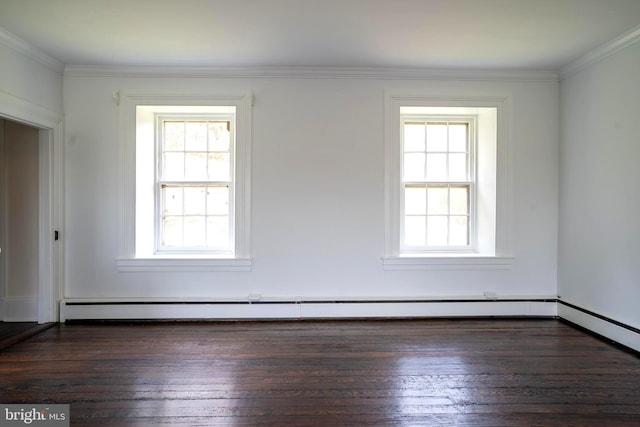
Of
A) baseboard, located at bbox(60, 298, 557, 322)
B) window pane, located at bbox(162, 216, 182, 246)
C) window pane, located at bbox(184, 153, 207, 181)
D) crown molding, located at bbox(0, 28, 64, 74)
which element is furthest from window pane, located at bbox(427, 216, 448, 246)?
crown molding, located at bbox(0, 28, 64, 74)

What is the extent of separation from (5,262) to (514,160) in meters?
5.32

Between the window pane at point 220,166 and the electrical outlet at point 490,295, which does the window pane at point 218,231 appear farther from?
the electrical outlet at point 490,295

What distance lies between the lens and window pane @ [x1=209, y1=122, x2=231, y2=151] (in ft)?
13.1

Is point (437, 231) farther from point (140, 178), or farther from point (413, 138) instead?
point (140, 178)

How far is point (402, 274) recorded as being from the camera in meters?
3.82

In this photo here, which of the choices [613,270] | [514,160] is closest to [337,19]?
[514,160]

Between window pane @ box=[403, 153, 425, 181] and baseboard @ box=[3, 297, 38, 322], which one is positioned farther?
window pane @ box=[403, 153, 425, 181]

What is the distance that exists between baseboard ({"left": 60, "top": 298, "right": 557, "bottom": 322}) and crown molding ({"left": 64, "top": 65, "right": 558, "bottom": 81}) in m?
2.30

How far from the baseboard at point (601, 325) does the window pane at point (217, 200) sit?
3.65m

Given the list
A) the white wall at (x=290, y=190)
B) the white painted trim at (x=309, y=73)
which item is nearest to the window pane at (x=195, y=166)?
the white wall at (x=290, y=190)

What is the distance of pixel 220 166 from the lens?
13.1 feet

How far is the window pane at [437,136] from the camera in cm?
407

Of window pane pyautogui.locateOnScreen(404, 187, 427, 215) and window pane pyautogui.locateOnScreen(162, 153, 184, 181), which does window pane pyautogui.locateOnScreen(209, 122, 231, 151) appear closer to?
window pane pyautogui.locateOnScreen(162, 153, 184, 181)

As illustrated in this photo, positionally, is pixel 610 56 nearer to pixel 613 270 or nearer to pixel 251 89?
→ pixel 613 270
